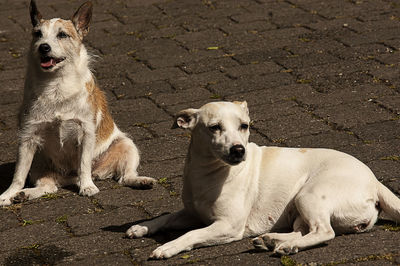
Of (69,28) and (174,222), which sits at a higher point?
(69,28)

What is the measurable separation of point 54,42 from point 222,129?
2.18m

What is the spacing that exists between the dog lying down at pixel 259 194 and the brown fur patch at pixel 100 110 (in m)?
1.63

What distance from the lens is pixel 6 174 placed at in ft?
24.2

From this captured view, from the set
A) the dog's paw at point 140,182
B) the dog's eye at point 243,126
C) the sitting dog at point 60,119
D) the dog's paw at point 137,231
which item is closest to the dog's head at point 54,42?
the sitting dog at point 60,119

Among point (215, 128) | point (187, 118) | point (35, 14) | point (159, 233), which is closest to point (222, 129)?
point (215, 128)

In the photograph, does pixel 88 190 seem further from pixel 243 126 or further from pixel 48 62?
pixel 243 126

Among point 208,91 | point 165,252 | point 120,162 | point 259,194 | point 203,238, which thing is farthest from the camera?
point 208,91

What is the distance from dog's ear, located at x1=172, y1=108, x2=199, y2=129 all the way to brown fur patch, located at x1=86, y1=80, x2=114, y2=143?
160cm

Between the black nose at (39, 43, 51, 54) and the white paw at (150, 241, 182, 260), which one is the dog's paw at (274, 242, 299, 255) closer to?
the white paw at (150, 241, 182, 260)

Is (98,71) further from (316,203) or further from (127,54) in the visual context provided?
(316,203)

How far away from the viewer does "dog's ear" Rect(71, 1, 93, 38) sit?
714 cm

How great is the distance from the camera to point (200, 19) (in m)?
11.6

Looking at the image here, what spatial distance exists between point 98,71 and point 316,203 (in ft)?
17.3

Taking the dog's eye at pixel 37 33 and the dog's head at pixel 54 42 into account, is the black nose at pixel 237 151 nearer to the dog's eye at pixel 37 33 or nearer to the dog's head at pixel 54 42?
the dog's head at pixel 54 42
